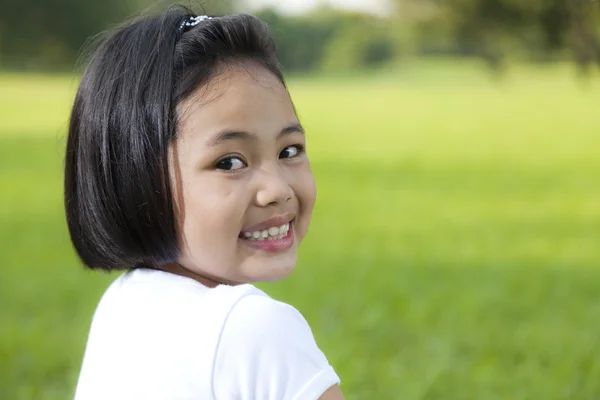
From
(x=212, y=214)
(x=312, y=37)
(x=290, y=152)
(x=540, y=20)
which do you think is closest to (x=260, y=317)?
(x=212, y=214)

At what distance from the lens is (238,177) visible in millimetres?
1420

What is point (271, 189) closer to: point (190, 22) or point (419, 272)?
point (190, 22)

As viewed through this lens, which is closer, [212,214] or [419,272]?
[212,214]

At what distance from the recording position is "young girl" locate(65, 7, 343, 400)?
4.57 ft

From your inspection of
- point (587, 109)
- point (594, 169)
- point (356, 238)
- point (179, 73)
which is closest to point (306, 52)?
point (587, 109)

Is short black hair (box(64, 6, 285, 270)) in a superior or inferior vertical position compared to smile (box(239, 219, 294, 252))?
superior

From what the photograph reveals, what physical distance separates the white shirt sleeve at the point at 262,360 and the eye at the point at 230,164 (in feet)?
0.82

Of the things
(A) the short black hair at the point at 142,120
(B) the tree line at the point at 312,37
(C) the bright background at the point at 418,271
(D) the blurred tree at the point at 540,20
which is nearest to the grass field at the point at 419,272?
(C) the bright background at the point at 418,271

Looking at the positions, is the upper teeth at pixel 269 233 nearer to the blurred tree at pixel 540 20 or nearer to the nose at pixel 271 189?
the nose at pixel 271 189

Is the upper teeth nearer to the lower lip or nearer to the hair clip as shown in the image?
the lower lip

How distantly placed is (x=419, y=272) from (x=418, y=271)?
1.2 inches

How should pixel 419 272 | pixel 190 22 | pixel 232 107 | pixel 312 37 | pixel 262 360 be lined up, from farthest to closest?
pixel 312 37
pixel 419 272
pixel 190 22
pixel 232 107
pixel 262 360

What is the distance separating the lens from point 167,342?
132 cm

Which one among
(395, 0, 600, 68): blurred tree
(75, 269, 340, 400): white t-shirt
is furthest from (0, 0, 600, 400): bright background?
(395, 0, 600, 68): blurred tree
